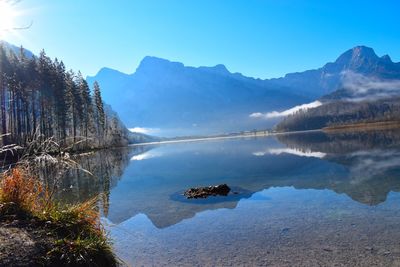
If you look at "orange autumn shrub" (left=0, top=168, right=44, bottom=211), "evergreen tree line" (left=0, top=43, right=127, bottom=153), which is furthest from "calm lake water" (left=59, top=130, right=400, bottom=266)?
"evergreen tree line" (left=0, top=43, right=127, bottom=153)

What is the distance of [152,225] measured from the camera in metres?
12.9

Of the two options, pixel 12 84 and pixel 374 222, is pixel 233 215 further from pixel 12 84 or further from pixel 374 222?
pixel 12 84

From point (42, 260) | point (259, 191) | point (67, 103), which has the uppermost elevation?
point (67, 103)

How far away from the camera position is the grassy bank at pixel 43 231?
5558 millimetres

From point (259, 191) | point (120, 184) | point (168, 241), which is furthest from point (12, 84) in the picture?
point (168, 241)

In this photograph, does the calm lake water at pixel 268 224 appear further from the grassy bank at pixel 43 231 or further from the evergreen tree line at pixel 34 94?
the evergreen tree line at pixel 34 94

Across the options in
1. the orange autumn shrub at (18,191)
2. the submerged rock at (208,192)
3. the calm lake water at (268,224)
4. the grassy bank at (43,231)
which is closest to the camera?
the grassy bank at (43,231)

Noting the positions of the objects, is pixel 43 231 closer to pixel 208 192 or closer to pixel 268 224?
pixel 268 224

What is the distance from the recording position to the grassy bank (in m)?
5.56

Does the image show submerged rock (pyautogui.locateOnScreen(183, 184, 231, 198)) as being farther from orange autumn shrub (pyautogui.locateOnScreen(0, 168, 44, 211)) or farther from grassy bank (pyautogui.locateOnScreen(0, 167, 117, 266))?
orange autumn shrub (pyautogui.locateOnScreen(0, 168, 44, 211))

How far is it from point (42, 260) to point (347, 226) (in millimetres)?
8908

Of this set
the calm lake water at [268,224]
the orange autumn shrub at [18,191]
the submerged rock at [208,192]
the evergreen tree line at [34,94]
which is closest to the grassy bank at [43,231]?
the orange autumn shrub at [18,191]

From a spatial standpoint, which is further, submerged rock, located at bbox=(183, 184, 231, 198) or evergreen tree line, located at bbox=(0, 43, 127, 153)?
evergreen tree line, located at bbox=(0, 43, 127, 153)

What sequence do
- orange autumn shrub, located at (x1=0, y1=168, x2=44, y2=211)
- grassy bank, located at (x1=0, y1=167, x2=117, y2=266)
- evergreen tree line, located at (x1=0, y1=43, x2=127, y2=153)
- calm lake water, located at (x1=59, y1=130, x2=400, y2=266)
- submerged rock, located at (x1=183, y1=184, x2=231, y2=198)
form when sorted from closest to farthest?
grassy bank, located at (x1=0, y1=167, x2=117, y2=266), orange autumn shrub, located at (x1=0, y1=168, x2=44, y2=211), calm lake water, located at (x1=59, y1=130, x2=400, y2=266), submerged rock, located at (x1=183, y1=184, x2=231, y2=198), evergreen tree line, located at (x1=0, y1=43, x2=127, y2=153)
